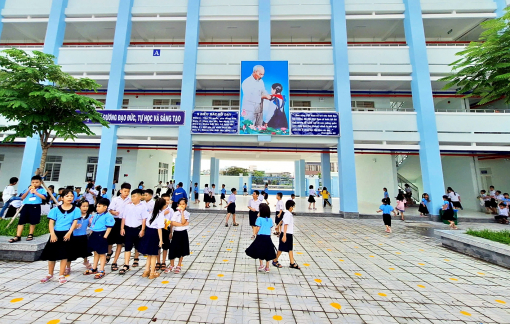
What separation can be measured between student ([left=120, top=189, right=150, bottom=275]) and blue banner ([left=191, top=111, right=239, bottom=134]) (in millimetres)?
7080

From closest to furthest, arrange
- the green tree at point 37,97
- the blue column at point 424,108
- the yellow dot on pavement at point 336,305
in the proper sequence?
1. the yellow dot on pavement at point 336,305
2. the green tree at point 37,97
3. the blue column at point 424,108

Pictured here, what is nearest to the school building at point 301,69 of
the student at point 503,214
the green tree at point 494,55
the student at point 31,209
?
the student at point 503,214

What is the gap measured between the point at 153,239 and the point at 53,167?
1550 cm

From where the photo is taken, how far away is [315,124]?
33.7ft

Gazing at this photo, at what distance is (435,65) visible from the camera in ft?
34.5

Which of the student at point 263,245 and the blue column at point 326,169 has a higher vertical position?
the blue column at point 326,169

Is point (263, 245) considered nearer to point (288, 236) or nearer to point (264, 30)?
point (288, 236)

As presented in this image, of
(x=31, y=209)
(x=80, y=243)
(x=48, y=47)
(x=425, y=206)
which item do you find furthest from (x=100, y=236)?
(x=48, y=47)

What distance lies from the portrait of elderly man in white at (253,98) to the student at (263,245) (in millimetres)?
7035

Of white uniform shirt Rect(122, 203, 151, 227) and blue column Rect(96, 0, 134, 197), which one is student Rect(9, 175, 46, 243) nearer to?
white uniform shirt Rect(122, 203, 151, 227)

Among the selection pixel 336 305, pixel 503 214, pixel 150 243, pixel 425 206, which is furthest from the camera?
pixel 425 206

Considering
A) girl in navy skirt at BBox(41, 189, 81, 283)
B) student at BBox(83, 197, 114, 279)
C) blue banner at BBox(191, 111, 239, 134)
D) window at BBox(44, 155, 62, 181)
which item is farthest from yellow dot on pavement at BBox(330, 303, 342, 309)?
window at BBox(44, 155, 62, 181)

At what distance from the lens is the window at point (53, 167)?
1345cm

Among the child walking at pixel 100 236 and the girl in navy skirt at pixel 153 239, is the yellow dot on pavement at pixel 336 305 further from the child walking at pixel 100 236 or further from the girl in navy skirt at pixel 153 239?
the child walking at pixel 100 236
